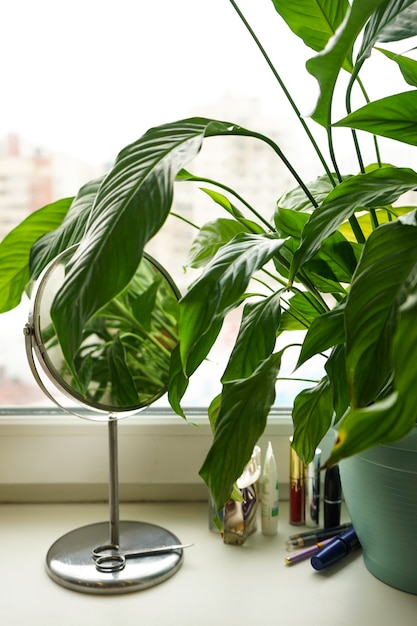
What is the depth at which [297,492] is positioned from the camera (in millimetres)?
950

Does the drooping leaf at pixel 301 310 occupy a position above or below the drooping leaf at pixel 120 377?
above

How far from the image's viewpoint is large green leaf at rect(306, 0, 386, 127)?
0.52 m

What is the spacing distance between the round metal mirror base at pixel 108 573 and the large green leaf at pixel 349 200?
1.26 ft

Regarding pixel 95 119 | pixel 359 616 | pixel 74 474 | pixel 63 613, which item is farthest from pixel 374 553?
pixel 95 119

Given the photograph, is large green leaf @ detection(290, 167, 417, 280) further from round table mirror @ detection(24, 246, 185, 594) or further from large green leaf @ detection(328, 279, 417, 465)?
round table mirror @ detection(24, 246, 185, 594)

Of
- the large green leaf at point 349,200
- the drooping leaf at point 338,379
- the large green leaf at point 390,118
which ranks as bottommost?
the drooping leaf at point 338,379

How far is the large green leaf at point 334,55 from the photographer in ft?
1.70

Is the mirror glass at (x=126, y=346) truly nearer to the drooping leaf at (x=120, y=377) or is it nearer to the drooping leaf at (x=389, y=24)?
the drooping leaf at (x=120, y=377)

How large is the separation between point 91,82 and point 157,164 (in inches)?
22.0

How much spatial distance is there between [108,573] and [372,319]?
448 millimetres

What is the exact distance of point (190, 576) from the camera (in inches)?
32.3

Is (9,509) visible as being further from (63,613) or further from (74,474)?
(63,613)

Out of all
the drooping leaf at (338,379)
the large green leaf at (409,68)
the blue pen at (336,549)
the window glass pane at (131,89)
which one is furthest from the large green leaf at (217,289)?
the window glass pane at (131,89)

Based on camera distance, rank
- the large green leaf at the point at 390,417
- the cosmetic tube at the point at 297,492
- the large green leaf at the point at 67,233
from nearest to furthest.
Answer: the large green leaf at the point at 390,417
the large green leaf at the point at 67,233
the cosmetic tube at the point at 297,492
